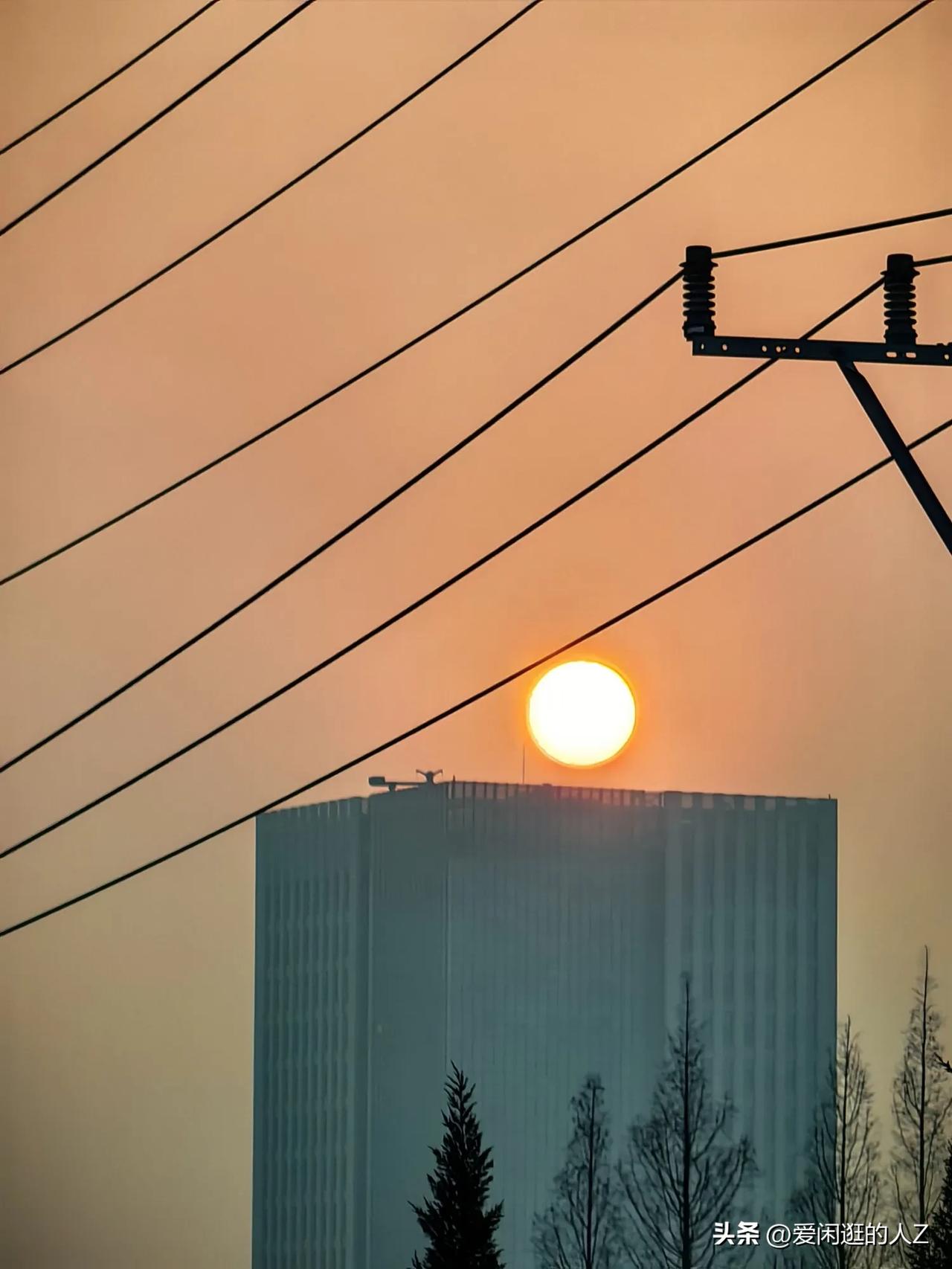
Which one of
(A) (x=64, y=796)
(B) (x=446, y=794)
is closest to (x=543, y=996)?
(B) (x=446, y=794)

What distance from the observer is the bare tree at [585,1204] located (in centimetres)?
255

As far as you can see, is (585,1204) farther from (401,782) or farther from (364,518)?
(364,518)

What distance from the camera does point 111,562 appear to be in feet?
8.46

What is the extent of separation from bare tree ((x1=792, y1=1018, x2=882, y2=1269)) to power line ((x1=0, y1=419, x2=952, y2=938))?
0.85 metres

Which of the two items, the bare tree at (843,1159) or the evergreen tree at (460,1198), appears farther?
the bare tree at (843,1159)

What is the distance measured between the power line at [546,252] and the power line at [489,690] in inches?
24.7

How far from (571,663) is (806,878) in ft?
1.91

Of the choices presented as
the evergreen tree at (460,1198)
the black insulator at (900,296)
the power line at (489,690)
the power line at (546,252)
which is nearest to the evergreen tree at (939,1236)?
the evergreen tree at (460,1198)

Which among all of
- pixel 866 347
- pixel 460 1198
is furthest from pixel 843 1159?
pixel 866 347

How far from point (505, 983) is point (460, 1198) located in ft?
1.23

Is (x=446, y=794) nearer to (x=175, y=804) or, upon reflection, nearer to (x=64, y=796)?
(x=175, y=804)

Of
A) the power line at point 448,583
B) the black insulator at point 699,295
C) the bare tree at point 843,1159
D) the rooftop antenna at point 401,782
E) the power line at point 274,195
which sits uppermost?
the power line at point 274,195

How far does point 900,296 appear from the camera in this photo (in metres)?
2.30

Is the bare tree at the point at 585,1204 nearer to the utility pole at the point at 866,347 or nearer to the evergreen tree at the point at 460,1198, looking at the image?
the evergreen tree at the point at 460,1198
